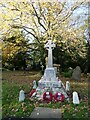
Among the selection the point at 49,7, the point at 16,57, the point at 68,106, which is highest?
the point at 49,7

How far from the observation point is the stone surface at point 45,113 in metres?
5.59

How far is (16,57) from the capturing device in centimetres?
1972

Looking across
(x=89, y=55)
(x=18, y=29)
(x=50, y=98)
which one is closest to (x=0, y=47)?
(x=18, y=29)

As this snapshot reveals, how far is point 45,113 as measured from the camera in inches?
229

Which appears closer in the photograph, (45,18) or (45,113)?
(45,113)

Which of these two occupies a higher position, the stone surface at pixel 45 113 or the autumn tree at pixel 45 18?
the autumn tree at pixel 45 18

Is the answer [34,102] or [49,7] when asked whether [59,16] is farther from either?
[34,102]

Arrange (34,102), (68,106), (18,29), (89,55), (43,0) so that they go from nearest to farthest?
(68,106)
(34,102)
(43,0)
(18,29)
(89,55)

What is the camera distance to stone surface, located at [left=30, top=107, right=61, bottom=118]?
18.4 feet

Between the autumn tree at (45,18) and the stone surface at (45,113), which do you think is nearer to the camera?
the stone surface at (45,113)

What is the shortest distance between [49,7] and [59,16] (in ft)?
2.64

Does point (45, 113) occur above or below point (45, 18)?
below

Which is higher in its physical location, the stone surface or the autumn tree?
the autumn tree

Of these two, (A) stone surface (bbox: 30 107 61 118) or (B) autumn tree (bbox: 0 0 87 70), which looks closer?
(A) stone surface (bbox: 30 107 61 118)
